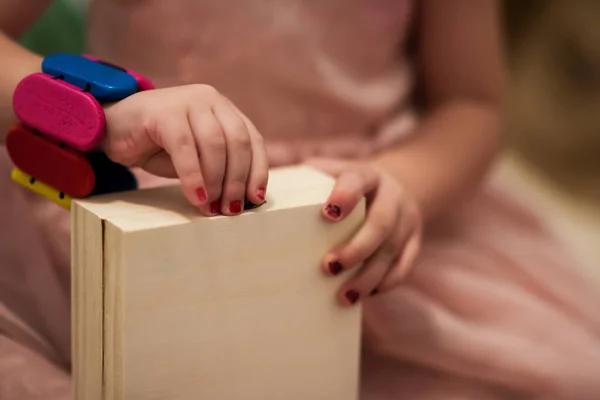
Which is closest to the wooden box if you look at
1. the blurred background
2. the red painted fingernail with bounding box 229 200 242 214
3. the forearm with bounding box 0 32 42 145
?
the red painted fingernail with bounding box 229 200 242 214

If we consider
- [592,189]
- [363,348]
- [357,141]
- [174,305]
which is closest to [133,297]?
[174,305]

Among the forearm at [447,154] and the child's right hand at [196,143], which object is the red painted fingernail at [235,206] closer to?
the child's right hand at [196,143]

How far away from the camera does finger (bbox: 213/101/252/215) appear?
1.43ft

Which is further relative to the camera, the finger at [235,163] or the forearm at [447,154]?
the forearm at [447,154]

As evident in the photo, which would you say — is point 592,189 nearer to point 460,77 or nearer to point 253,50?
point 460,77

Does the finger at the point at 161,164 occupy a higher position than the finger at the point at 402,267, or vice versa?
the finger at the point at 161,164

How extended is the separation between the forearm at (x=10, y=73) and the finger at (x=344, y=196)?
213 mm

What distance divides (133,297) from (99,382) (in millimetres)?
67

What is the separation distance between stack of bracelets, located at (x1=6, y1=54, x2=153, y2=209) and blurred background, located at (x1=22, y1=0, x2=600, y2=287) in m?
0.67

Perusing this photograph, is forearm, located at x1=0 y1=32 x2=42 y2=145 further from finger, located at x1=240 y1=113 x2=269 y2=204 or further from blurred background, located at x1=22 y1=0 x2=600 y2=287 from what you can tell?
blurred background, located at x1=22 y1=0 x2=600 y2=287

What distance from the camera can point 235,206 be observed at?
0.44 meters

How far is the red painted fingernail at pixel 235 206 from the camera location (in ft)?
1.44

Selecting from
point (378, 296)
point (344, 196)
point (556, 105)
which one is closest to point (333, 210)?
point (344, 196)

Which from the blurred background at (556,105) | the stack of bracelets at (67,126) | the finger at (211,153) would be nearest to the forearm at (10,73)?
the stack of bracelets at (67,126)
